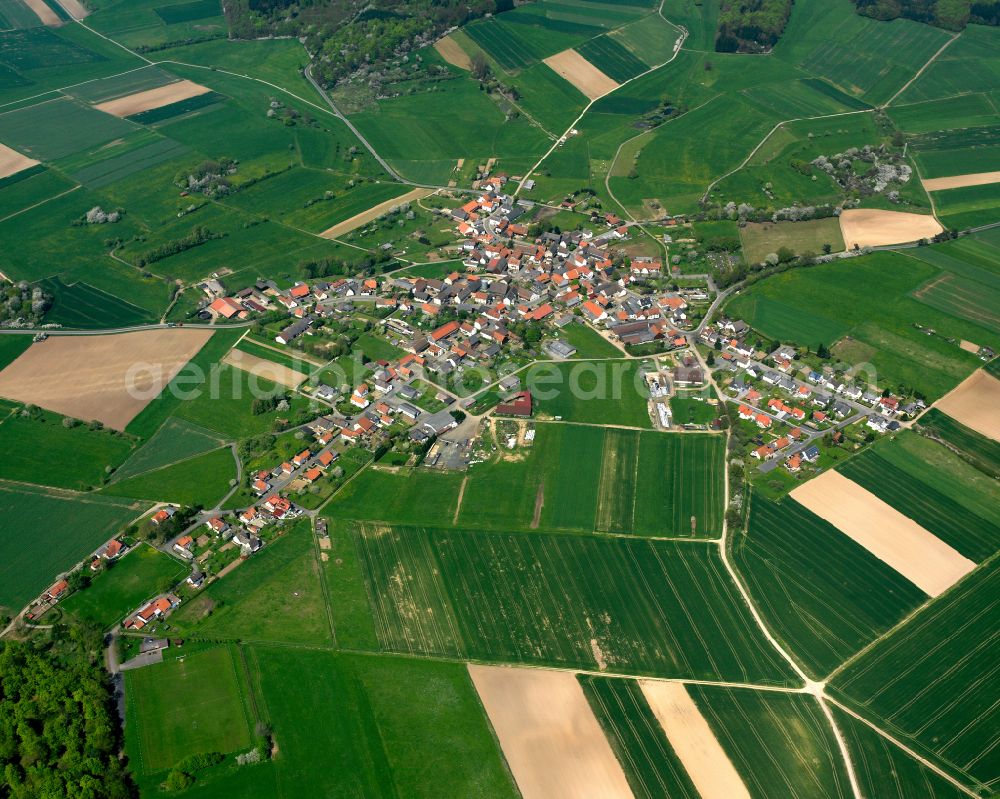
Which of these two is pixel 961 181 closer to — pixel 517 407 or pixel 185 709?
pixel 517 407

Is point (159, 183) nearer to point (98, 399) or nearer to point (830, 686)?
point (98, 399)

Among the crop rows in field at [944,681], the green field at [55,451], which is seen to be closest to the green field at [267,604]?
the green field at [55,451]

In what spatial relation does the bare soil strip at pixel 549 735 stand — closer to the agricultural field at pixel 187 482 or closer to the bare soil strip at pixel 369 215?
the agricultural field at pixel 187 482

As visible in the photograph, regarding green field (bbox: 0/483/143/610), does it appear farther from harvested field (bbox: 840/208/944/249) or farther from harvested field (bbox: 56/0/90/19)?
harvested field (bbox: 56/0/90/19)

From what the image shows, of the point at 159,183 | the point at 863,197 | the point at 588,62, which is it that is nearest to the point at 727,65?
the point at 588,62

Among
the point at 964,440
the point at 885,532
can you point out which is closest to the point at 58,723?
the point at 885,532
